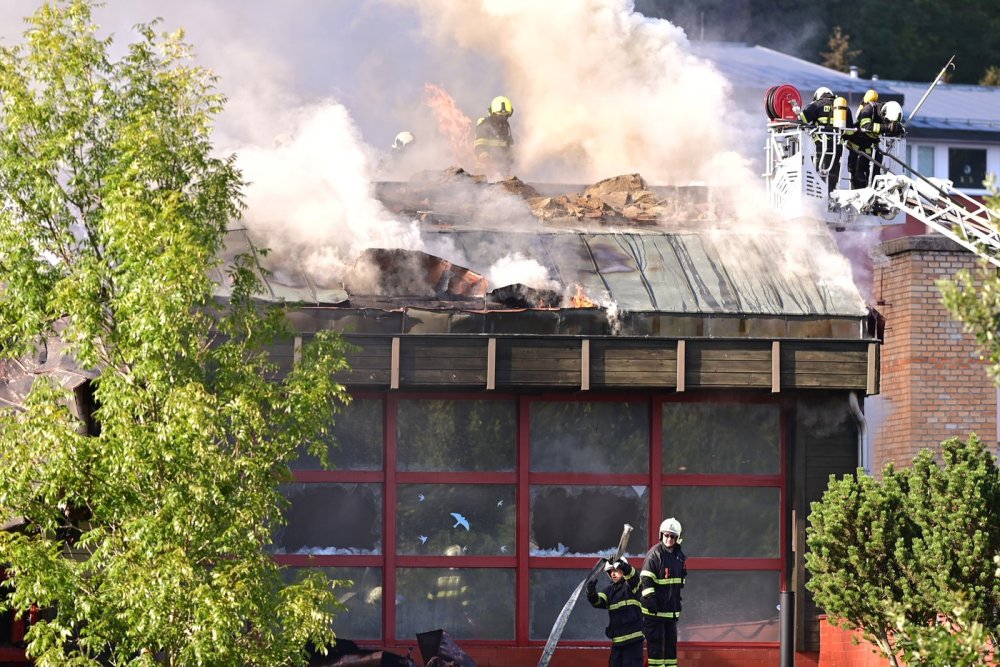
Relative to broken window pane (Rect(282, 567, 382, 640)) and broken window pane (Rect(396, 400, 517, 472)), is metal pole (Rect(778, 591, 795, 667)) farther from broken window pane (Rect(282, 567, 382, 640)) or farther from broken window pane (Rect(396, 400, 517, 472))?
broken window pane (Rect(282, 567, 382, 640))

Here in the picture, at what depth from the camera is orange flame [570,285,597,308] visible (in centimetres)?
1493

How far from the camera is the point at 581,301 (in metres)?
15.0

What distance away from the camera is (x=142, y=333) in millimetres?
9719

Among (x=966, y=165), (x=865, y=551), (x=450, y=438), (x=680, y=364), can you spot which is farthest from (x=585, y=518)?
(x=966, y=165)

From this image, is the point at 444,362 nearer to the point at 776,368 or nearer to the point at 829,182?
the point at 776,368

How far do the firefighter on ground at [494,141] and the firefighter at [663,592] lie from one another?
8.20m

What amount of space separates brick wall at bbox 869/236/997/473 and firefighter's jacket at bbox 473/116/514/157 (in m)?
5.15

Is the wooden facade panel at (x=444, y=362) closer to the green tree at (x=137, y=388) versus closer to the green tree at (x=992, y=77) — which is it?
the green tree at (x=137, y=388)

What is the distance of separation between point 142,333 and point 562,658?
6678 millimetres

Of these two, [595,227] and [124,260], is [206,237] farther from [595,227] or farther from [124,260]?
[595,227]

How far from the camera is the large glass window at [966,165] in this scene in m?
35.7

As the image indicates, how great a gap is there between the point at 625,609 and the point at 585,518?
2.37 m

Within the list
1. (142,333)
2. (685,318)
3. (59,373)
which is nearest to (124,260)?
(142,333)

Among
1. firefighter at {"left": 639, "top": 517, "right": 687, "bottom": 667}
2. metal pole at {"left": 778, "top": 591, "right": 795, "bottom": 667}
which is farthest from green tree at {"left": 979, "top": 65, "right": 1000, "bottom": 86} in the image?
firefighter at {"left": 639, "top": 517, "right": 687, "bottom": 667}
